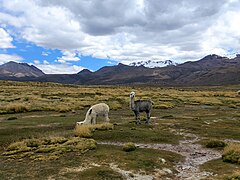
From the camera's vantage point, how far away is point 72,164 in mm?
14828

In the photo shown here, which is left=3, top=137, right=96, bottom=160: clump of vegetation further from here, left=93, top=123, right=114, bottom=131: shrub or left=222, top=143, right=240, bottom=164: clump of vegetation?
left=222, top=143, right=240, bottom=164: clump of vegetation

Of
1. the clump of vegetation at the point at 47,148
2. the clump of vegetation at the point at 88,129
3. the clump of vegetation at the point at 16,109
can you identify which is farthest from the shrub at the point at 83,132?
the clump of vegetation at the point at 16,109

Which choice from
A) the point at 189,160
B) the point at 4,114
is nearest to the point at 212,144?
the point at 189,160

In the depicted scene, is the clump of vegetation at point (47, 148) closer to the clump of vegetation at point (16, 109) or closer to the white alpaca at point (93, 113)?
the white alpaca at point (93, 113)

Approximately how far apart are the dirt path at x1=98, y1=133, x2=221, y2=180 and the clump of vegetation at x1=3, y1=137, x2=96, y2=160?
8.71 feet

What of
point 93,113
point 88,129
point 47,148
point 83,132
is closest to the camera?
point 47,148

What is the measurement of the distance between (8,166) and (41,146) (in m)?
3.49

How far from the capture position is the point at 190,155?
1812 centimetres

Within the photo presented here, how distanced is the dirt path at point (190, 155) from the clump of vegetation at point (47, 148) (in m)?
2.65

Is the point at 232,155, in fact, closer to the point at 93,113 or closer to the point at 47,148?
the point at 47,148

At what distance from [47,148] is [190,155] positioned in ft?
26.9

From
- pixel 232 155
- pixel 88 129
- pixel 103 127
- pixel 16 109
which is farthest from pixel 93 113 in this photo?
pixel 16 109

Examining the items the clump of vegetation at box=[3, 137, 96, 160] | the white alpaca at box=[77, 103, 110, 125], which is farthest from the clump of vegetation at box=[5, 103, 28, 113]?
the clump of vegetation at box=[3, 137, 96, 160]

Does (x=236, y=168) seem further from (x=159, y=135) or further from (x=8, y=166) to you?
(x=8, y=166)
